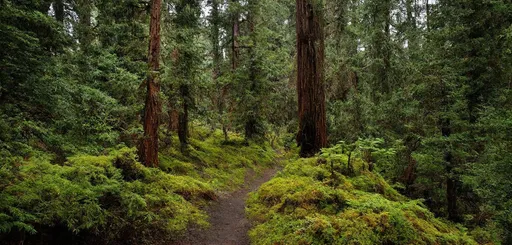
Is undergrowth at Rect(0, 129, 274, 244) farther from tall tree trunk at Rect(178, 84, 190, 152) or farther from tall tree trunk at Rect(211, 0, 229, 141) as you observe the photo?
tall tree trunk at Rect(211, 0, 229, 141)

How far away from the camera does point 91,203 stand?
15.7 ft

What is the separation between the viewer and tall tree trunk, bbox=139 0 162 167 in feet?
28.2

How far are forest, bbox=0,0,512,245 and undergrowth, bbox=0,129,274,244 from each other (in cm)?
3

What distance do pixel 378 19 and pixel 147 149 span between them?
39.0ft

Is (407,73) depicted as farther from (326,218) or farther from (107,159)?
(107,159)

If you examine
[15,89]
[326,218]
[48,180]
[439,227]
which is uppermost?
[15,89]

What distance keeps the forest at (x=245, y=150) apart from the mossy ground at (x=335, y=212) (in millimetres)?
33

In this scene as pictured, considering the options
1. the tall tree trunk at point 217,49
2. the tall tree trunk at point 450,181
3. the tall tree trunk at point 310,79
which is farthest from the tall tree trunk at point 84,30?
the tall tree trunk at point 450,181

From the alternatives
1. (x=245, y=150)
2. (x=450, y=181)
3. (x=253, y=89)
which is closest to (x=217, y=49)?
(x=253, y=89)

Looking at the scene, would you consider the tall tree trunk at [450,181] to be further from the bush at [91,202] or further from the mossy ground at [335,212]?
the bush at [91,202]

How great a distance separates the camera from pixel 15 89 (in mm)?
6434

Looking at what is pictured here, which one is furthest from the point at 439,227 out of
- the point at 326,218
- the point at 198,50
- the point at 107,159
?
the point at 198,50

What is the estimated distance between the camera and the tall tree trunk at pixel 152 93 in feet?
28.2

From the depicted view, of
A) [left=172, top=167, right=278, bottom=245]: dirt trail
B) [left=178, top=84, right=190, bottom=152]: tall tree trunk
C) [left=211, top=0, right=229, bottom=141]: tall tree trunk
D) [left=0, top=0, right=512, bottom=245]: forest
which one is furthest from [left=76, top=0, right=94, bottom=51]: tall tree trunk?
[left=211, top=0, right=229, bottom=141]: tall tree trunk
